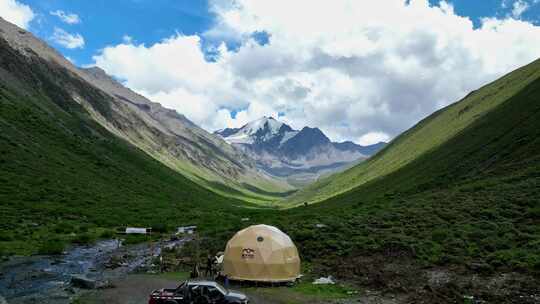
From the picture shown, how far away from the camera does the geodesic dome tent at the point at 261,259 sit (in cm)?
3209

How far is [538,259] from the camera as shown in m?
29.1

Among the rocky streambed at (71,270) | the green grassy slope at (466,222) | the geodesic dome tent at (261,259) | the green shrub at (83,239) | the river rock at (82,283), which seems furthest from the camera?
the green shrub at (83,239)

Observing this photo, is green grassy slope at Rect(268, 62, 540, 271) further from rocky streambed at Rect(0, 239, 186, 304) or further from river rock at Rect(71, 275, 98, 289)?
river rock at Rect(71, 275, 98, 289)

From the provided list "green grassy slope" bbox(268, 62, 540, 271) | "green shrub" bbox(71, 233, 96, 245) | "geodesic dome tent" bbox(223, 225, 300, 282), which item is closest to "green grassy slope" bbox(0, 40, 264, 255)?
"green shrub" bbox(71, 233, 96, 245)

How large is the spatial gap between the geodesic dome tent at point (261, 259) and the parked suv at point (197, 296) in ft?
25.1

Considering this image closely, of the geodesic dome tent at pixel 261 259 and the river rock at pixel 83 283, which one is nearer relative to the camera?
the river rock at pixel 83 283

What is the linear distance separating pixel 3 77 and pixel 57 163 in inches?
2181

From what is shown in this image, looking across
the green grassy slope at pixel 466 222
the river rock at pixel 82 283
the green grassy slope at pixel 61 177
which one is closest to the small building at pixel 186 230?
the green grassy slope at pixel 61 177

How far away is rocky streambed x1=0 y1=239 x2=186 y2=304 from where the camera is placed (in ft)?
91.4

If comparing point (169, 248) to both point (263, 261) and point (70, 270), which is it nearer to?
point (70, 270)

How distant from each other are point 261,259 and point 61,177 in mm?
67278

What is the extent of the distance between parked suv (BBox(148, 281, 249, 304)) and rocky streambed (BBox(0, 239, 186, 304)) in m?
6.42

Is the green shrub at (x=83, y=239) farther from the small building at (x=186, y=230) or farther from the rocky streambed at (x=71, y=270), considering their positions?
the small building at (x=186, y=230)

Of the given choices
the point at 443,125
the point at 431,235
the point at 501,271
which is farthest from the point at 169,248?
the point at 443,125
